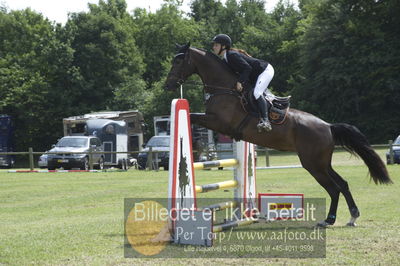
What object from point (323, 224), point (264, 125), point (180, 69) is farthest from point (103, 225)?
point (323, 224)

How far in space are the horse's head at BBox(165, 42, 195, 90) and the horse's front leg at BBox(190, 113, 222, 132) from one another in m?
→ 0.49

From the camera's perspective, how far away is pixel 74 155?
84.9 feet

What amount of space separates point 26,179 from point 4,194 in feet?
17.6

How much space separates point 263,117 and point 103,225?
268 cm

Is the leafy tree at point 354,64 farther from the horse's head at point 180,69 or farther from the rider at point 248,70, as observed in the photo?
the horse's head at point 180,69

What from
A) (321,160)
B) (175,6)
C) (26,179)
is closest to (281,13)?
(175,6)

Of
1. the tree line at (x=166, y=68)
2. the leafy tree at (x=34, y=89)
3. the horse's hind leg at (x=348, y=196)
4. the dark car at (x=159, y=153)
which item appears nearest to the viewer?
the horse's hind leg at (x=348, y=196)

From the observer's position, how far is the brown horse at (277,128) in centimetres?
792

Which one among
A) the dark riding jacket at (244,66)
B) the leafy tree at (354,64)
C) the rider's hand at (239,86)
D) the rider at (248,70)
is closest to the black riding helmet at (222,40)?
the rider at (248,70)

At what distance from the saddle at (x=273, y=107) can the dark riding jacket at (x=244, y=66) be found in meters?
0.23

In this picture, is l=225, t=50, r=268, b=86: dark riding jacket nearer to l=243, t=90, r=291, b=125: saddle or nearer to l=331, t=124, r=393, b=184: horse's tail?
l=243, t=90, r=291, b=125: saddle

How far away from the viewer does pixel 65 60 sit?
4569cm

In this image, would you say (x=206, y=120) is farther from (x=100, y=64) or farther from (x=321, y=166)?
(x=100, y=64)

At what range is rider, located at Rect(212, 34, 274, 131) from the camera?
7938 mm
